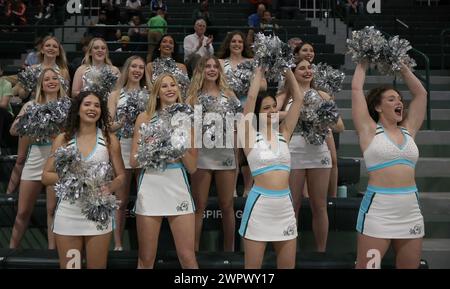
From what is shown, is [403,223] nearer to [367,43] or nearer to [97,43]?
[367,43]

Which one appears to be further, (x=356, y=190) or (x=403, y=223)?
(x=356, y=190)

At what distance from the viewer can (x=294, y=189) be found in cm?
402

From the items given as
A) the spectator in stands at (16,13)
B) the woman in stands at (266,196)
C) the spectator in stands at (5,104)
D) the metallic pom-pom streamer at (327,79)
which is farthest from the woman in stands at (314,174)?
the spectator in stands at (16,13)

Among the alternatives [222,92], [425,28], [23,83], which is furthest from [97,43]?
[425,28]

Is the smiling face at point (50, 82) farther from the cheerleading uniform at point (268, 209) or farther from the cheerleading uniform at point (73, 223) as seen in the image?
the cheerleading uniform at point (268, 209)

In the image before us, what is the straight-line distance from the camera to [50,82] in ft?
13.2

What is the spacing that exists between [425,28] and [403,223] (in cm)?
794

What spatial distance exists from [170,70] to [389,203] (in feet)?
7.29

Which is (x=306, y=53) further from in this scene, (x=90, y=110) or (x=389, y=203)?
(x=90, y=110)

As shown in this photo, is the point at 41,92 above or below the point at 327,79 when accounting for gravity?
below

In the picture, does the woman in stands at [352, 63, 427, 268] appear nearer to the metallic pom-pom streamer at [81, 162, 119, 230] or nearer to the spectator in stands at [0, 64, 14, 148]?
the metallic pom-pom streamer at [81, 162, 119, 230]

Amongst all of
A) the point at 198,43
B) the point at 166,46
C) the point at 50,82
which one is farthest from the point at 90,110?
the point at 198,43

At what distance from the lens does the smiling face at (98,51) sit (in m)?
4.77
